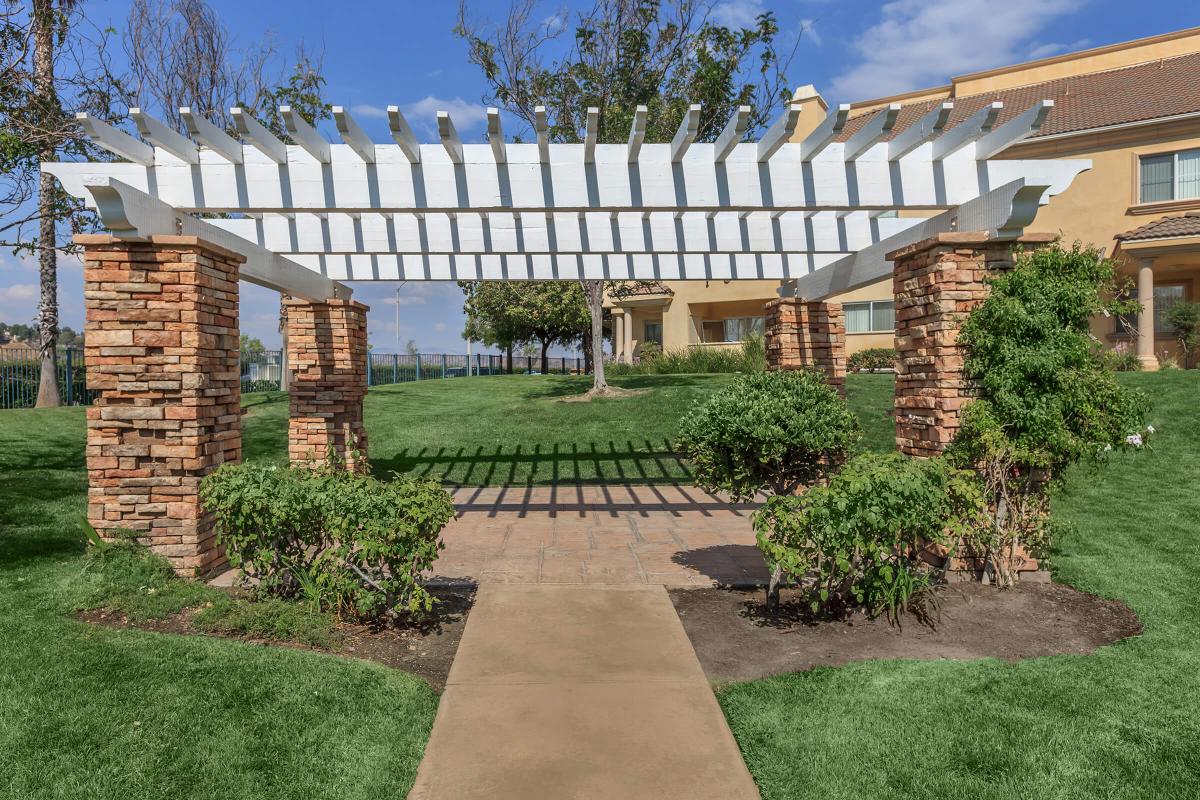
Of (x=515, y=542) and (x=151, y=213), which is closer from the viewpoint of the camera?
(x=151, y=213)

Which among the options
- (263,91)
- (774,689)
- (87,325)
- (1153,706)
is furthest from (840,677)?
(263,91)

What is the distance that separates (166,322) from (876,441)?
35.1 feet

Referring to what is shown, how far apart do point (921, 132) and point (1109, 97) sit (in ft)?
62.1

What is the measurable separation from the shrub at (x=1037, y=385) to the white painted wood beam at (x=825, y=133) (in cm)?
154

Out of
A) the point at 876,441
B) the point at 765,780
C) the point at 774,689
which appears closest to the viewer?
the point at 765,780

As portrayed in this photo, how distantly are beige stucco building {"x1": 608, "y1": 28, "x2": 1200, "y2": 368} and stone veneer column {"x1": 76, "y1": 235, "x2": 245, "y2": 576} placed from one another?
13.9m

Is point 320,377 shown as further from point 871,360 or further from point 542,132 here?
point 871,360

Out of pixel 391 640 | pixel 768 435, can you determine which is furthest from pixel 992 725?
pixel 391 640

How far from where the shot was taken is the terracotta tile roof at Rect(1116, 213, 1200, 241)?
619 inches

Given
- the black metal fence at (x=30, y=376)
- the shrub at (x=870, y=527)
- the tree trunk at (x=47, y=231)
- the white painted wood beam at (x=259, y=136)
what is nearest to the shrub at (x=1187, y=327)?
the shrub at (x=870, y=527)

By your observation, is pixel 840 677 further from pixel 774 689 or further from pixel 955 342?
pixel 955 342

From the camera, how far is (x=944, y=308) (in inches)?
197

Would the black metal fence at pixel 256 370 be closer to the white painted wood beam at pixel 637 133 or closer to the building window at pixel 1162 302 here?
the white painted wood beam at pixel 637 133

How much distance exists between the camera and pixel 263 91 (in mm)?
16625
